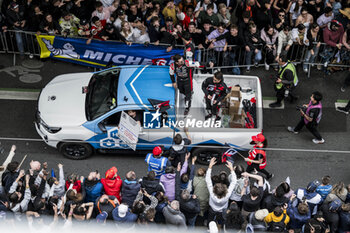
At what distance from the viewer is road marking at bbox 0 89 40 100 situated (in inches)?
495

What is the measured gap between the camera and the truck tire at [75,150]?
1072 cm

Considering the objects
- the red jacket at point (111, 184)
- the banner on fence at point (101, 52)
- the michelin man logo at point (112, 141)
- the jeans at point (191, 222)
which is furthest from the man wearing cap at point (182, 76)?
the jeans at point (191, 222)

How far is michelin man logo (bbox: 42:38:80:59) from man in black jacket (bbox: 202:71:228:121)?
4.61 m

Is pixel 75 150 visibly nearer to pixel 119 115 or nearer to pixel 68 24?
pixel 119 115

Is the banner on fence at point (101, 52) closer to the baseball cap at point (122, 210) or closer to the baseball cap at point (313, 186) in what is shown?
the baseball cap at point (313, 186)

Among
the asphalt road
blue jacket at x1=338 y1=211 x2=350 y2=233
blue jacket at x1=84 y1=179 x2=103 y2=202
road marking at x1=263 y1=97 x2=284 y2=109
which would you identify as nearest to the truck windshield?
the asphalt road

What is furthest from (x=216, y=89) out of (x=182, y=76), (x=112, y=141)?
(x=112, y=141)

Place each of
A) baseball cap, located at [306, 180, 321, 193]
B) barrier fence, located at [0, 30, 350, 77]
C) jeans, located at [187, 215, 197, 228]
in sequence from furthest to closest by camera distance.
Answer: barrier fence, located at [0, 30, 350, 77] → jeans, located at [187, 215, 197, 228] → baseball cap, located at [306, 180, 321, 193]

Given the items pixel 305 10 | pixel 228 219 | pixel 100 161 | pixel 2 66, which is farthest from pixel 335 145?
pixel 2 66

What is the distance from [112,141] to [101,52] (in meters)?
3.51

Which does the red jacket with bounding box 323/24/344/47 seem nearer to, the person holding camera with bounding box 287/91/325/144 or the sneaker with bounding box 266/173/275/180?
the person holding camera with bounding box 287/91/325/144

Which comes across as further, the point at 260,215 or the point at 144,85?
the point at 144,85

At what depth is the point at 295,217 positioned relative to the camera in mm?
8305

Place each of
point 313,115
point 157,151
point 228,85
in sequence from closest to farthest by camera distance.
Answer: point 157,151
point 313,115
point 228,85
